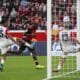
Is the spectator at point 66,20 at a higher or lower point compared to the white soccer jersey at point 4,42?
higher

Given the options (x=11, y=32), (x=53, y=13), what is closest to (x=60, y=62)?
(x=53, y=13)

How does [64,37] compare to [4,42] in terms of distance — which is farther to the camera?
[4,42]

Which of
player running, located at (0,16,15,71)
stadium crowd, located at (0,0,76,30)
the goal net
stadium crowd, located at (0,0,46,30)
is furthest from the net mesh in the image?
stadium crowd, located at (0,0,46,30)

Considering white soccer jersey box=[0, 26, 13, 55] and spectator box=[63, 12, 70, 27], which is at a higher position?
spectator box=[63, 12, 70, 27]

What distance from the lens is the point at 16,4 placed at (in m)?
30.7

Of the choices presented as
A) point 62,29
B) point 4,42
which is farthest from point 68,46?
point 4,42

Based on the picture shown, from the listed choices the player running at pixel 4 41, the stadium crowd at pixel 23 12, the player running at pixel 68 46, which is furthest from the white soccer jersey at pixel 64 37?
the stadium crowd at pixel 23 12

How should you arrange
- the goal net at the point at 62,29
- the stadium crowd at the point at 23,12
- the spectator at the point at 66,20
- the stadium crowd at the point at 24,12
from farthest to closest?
1. the stadium crowd at the point at 23,12
2. the stadium crowd at the point at 24,12
3. the spectator at the point at 66,20
4. the goal net at the point at 62,29

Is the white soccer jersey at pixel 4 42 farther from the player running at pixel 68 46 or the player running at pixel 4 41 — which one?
the player running at pixel 68 46

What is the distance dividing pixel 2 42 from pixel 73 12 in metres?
2.46

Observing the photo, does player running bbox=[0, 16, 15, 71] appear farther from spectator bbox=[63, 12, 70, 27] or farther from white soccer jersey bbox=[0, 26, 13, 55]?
spectator bbox=[63, 12, 70, 27]

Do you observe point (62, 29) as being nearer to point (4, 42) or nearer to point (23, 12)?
point (4, 42)

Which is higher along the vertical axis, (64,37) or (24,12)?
(64,37)

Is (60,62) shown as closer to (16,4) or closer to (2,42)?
(2,42)
